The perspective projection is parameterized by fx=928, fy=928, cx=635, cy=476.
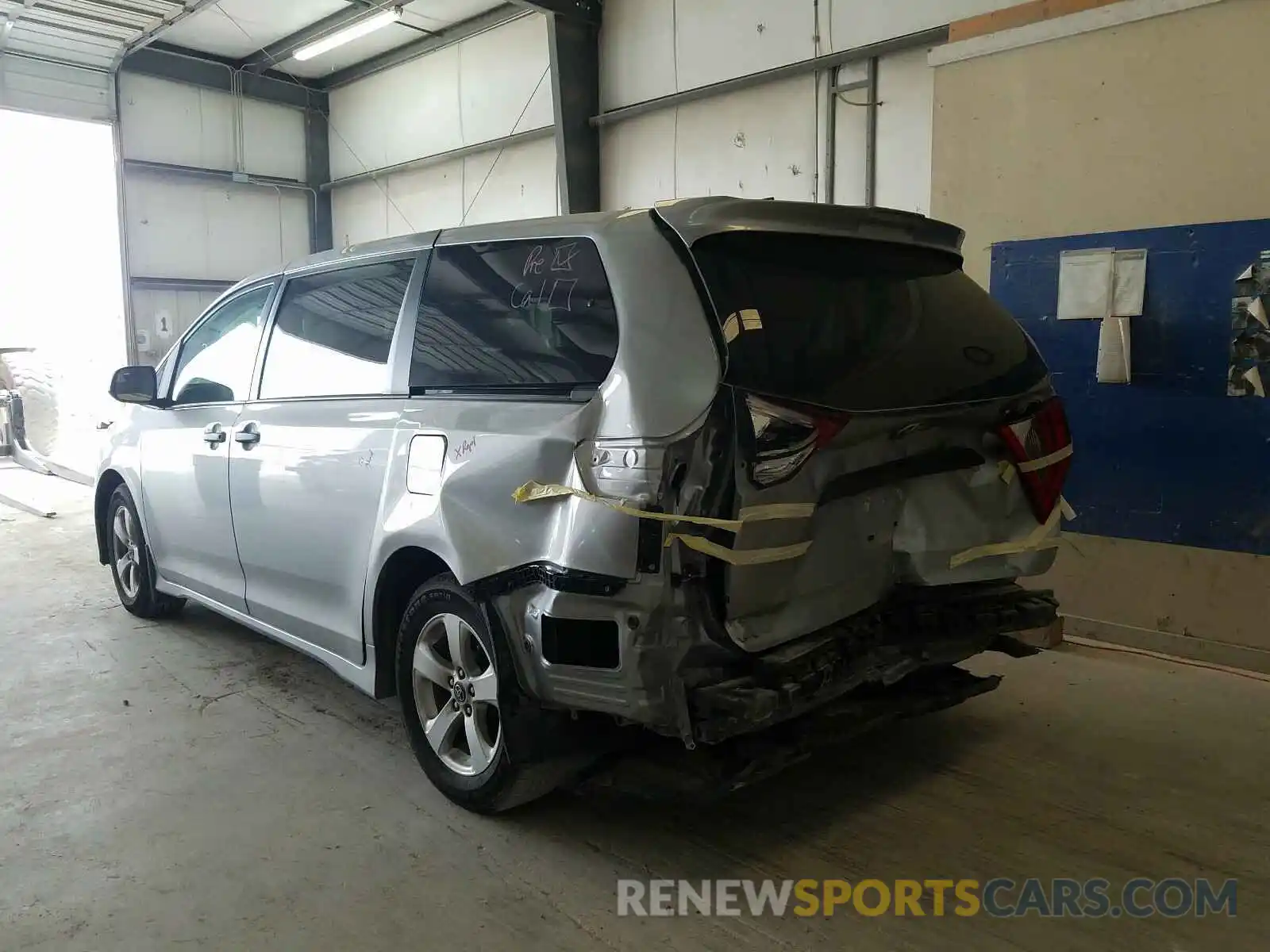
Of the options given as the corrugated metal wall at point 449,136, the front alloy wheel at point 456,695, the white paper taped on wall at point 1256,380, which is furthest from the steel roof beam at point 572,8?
the front alloy wheel at point 456,695

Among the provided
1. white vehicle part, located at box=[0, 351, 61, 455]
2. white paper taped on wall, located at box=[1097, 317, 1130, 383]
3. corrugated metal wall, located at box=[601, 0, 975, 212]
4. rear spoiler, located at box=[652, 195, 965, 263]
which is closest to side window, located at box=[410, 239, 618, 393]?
rear spoiler, located at box=[652, 195, 965, 263]

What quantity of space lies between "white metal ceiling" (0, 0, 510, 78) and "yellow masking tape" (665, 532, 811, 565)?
919 centimetres

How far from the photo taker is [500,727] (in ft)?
8.39

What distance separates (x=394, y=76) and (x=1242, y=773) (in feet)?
38.9

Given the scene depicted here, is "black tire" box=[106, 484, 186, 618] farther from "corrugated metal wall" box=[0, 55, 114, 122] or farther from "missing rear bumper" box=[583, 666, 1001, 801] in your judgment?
"corrugated metal wall" box=[0, 55, 114, 122]

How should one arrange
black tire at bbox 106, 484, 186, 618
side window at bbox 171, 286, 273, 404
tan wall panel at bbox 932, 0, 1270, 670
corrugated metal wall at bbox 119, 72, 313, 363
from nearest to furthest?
side window at bbox 171, 286, 273, 404 < tan wall panel at bbox 932, 0, 1270, 670 < black tire at bbox 106, 484, 186, 618 < corrugated metal wall at bbox 119, 72, 313, 363

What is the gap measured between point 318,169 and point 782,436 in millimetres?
13078

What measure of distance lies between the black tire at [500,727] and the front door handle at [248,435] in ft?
3.84

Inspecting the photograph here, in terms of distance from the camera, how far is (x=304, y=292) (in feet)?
11.8

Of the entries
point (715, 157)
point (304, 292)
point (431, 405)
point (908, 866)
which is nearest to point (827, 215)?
point (431, 405)

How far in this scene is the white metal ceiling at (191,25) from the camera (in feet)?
30.2

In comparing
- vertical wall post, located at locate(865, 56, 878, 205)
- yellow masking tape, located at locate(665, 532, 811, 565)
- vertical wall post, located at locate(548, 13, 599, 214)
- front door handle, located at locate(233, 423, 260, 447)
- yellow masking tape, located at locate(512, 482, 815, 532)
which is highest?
vertical wall post, located at locate(548, 13, 599, 214)

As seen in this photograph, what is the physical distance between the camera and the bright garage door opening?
11406 mm

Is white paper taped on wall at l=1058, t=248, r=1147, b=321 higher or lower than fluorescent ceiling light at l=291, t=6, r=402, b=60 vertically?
lower
